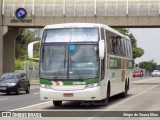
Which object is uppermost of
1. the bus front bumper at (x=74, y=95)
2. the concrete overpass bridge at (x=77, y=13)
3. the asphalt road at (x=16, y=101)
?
the concrete overpass bridge at (x=77, y=13)

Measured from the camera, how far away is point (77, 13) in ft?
184

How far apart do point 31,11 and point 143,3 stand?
40.2 feet

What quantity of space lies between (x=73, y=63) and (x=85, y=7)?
36789mm

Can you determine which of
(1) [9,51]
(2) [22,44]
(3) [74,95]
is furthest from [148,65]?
(3) [74,95]

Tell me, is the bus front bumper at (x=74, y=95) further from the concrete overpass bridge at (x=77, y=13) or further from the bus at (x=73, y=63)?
the concrete overpass bridge at (x=77, y=13)

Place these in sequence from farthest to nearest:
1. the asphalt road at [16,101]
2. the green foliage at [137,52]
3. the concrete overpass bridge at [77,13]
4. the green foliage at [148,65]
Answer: the green foliage at [148,65] < the green foliage at [137,52] < the concrete overpass bridge at [77,13] < the asphalt road at [16,101]

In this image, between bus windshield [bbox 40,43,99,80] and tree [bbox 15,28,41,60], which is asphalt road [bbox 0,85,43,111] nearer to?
bus windshield [bbox 40,43,99,80]

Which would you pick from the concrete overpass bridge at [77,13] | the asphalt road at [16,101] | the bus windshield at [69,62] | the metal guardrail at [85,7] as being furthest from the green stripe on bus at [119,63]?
the metal guardrail at [85,7]

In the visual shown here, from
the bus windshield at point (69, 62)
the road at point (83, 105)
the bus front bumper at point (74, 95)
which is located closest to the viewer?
the bus front bumper at point (74, 95)

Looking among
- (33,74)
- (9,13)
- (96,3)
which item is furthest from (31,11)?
(33,74)

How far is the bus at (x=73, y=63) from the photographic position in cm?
1966

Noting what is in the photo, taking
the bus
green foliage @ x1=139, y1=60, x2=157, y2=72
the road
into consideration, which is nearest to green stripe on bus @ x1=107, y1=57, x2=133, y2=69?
the bus

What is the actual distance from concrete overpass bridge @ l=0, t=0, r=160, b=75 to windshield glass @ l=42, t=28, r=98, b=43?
3480 cm

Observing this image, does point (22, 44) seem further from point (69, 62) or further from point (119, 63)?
point (69, 62)
